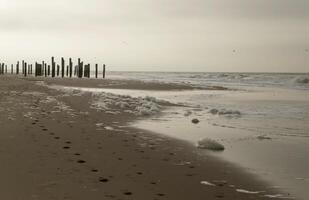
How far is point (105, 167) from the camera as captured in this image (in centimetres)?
620

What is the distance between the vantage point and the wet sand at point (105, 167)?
16.5 ft

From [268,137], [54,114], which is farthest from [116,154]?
[54,114]

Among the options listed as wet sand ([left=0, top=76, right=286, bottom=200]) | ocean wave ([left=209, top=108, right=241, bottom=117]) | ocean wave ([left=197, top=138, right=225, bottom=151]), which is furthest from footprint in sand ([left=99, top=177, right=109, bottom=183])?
ocean wave ([left=209, top=108, right=241, bottom=117])

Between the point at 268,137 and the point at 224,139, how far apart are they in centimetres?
117

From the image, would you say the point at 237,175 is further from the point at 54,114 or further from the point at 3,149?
the point at 54,114

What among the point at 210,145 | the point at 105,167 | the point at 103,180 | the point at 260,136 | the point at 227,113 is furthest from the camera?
the point at 227,113

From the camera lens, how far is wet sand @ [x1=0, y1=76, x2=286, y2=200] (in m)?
5.04

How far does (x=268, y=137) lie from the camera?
33.6 feet

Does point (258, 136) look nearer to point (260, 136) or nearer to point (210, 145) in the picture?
point (260, 136)

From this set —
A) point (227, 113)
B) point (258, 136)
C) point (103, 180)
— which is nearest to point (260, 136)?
point (258, 136)

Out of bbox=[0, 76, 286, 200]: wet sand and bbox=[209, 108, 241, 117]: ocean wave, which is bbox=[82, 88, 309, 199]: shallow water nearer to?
bbox=[209, 108, 241, 117]: ocean wave

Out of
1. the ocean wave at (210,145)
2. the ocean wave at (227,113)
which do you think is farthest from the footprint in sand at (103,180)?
the ocean wave at (227,113)

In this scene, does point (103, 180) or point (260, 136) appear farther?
point (260, 136)

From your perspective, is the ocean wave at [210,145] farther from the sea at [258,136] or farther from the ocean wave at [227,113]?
the ocean wave at [227,113]
